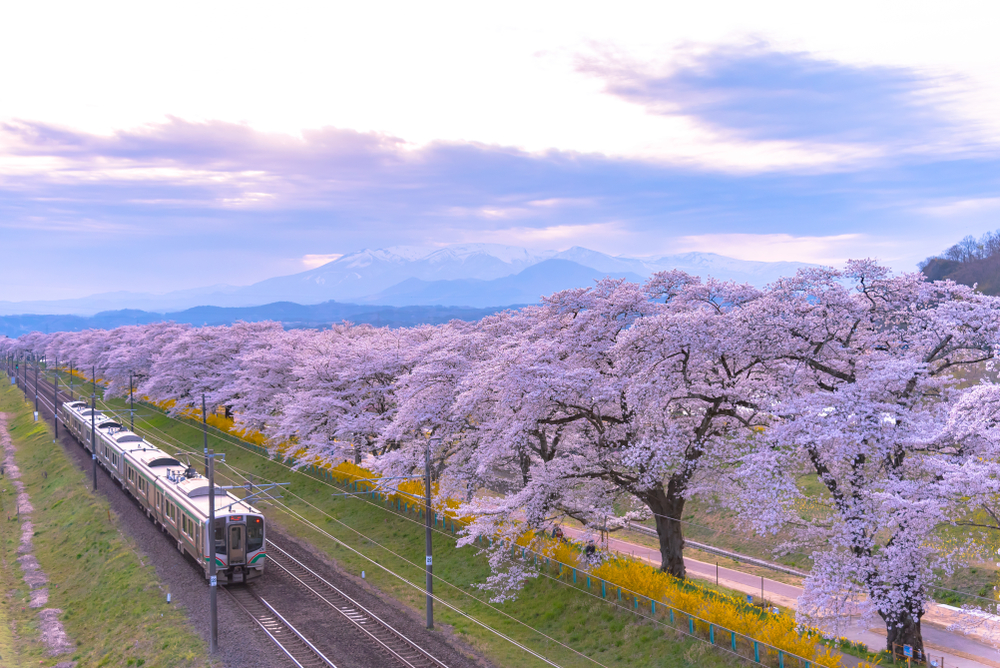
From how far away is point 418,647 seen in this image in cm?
2414

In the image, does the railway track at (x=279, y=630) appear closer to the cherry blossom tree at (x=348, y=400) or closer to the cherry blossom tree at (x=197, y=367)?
the cherry blossom tree at (x=348, y=400)

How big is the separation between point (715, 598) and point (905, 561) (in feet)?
20.6

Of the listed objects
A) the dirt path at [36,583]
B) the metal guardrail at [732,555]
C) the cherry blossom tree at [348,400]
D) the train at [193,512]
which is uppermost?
the cherry blossom tree at [348,400]

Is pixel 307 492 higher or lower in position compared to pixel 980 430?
lower

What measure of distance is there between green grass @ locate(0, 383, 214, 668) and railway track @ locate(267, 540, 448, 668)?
203 inches

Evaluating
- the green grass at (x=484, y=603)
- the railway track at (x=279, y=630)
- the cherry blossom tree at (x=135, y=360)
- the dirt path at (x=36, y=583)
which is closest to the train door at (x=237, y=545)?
the railway track at (x=279, y=630)

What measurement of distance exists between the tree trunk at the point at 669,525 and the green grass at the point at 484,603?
3.73 meters

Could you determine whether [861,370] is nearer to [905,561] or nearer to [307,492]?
[905,561]

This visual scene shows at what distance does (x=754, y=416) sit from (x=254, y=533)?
20895 millimetres

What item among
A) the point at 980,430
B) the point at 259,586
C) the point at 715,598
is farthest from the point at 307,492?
the point at 980,430

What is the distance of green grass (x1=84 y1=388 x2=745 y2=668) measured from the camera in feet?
75.8

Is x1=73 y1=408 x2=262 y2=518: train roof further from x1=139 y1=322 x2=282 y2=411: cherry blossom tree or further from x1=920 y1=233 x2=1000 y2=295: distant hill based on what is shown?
x1=920 y1=233 x2=1000 y2=295: distant hill

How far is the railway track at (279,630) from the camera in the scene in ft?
76.1

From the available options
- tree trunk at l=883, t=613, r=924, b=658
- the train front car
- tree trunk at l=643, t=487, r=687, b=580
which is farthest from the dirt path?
tree trunk at l=883, t=613, r=924, b=658
